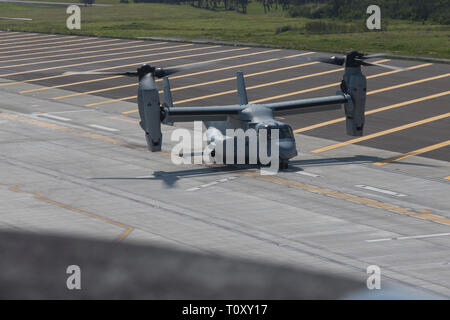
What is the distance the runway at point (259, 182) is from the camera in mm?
32688

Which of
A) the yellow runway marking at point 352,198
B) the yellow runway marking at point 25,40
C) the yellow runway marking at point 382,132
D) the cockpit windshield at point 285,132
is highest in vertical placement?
the yellow runway marking at point 25,40

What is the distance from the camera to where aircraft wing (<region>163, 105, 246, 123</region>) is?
149 ft

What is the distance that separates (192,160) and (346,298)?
24080 millimetres

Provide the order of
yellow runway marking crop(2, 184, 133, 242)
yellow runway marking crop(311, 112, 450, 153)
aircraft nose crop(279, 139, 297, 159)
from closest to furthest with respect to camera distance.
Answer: yellow runway marking crop(2, 184, 133, 242) < aircraft nose crop(279, 139, 297, 159) < yellow runway marking crop(311, 112, 450, 153)

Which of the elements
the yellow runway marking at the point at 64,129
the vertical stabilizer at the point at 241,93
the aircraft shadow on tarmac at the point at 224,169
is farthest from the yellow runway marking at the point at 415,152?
the yellow runway marking at the point at 64,129

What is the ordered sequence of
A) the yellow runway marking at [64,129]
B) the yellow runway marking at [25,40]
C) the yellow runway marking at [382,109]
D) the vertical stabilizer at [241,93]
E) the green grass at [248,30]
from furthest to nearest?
the yellow runway marking at [25,40]
the green grass at [248,30]
the yellow runway marking at [382,109]
the yellow runway marking at [64,129]
the vertical stabilizer at [241,93]

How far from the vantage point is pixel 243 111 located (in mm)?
46625

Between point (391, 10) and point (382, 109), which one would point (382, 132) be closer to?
point (382, 109)

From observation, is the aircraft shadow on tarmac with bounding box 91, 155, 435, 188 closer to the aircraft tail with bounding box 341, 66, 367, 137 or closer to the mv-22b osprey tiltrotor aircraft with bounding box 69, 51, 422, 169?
the mv-22b osprey tiltrotor aircraft with bounding box 69, 51, 422, 169

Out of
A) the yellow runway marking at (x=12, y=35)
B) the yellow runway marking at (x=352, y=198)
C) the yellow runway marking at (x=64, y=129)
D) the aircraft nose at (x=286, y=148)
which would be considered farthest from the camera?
the yellow runway marking at (x=12, y=35)

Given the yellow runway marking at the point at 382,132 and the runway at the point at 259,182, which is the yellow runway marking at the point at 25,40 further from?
the yellow runway marking at the point at 382,132

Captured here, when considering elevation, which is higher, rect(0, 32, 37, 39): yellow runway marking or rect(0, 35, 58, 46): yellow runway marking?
rect(0, 32, 37, 39): yellow runway marking

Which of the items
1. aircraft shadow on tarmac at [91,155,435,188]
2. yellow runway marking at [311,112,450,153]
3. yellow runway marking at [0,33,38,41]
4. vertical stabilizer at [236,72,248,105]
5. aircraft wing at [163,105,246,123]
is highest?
yellow runway marking at [0,33,38,41]

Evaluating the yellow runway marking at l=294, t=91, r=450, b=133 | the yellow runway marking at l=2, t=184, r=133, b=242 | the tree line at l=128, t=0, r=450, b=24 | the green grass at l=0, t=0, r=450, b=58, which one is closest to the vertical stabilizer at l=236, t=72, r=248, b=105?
the yellow runway marking at l=294, t=91, r=450, b=133
